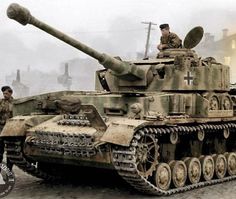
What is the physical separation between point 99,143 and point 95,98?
1869 mm

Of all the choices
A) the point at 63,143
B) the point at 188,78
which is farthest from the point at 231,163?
the point at 63,143

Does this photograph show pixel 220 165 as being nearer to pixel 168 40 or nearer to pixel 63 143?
pixel 168 40

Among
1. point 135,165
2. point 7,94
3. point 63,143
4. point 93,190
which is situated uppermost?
point 7,94

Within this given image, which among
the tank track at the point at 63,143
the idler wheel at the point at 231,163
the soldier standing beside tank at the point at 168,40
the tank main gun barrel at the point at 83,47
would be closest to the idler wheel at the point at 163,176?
the tank track at the point at 63,143

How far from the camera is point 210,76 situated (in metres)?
11.4

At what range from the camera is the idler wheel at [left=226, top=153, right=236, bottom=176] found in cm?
1191

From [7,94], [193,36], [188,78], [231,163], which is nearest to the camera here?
[188,78]

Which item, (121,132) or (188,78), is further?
(188,78)

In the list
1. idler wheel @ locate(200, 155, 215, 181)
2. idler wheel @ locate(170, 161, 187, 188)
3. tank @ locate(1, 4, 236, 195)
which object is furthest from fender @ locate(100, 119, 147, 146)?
idler wheel @ locate(200, 155, 215, 181)

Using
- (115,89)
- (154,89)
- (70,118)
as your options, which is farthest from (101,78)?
(70,118)

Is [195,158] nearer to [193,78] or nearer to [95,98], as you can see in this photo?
[193,78]

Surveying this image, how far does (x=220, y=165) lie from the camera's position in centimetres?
1159

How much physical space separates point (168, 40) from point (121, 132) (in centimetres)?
444

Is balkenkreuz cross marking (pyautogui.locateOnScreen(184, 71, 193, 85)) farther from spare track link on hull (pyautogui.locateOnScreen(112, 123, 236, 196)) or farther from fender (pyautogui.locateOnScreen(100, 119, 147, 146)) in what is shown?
fender (pyautogui.locateOnScreen(100, 119, 147, 146))
